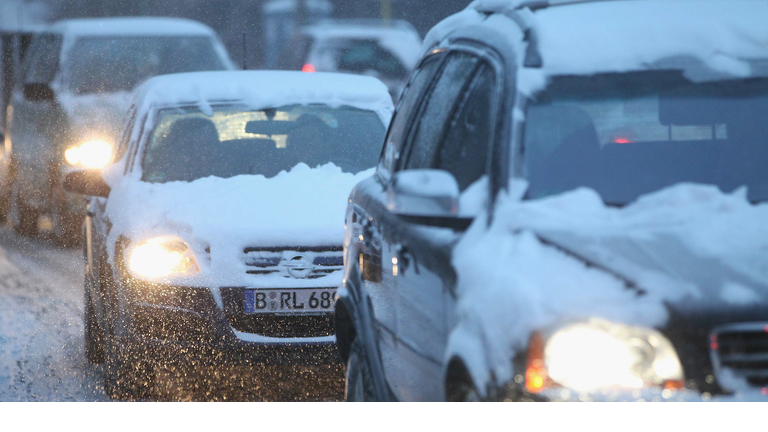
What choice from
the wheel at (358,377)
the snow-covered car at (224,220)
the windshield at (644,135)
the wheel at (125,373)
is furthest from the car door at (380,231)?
the wheel at (125,373)

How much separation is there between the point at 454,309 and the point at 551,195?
423 mm

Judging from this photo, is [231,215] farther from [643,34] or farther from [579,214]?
[579,214]

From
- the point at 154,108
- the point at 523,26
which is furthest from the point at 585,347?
the point at 154,108

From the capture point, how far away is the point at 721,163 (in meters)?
3.21

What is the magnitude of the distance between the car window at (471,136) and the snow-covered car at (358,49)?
406 inches

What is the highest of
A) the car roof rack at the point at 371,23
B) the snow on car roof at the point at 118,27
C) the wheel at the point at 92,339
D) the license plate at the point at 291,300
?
the license plate at the point at 291,300

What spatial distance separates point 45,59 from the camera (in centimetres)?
1098

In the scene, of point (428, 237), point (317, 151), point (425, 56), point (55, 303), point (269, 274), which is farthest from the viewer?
point (55, 303)

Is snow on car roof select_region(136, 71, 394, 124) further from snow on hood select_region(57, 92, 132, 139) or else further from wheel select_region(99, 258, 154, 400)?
snow on hood select_region(57, 92, 132, 139)

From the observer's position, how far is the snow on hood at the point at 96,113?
9633 mm

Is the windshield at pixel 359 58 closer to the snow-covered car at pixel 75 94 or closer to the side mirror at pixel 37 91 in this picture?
the snow-covered car at pixel 75 94

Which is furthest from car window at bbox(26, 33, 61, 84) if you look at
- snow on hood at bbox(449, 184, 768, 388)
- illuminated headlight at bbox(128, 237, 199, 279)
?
snow on hood at bbox(449, 184, 768, 388)

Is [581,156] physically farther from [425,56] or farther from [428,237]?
[425,56]

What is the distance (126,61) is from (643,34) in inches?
310
